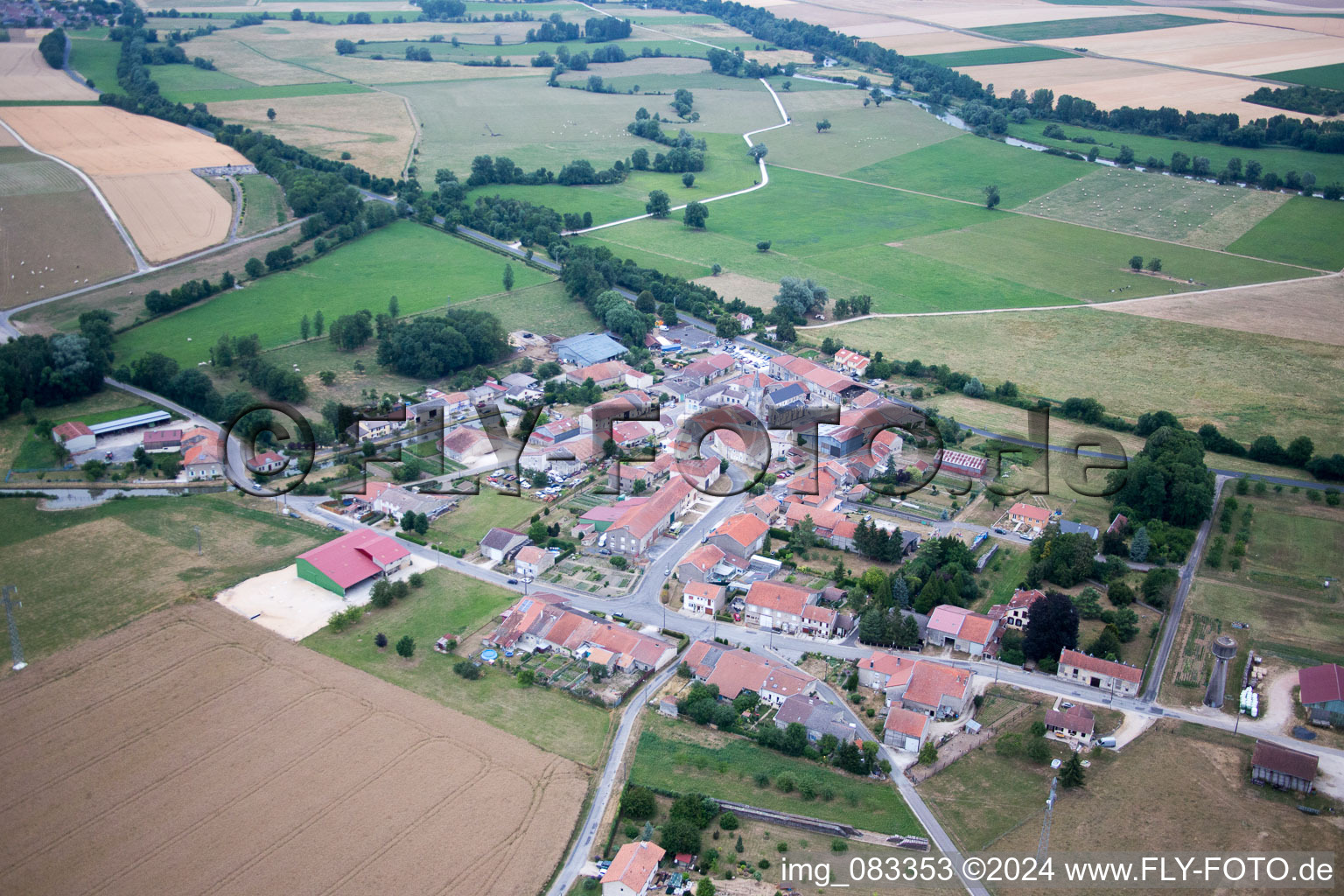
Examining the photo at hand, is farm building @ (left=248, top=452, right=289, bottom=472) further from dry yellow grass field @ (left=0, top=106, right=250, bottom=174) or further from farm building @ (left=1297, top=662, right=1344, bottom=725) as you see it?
dry yellow grass field @ (left=0, top=106, right=250, bottom=174)

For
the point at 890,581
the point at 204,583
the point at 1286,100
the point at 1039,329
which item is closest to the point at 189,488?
the point at 204,583

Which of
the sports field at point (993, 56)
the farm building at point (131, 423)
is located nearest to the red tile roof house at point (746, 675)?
the farm building at point (131, 423)

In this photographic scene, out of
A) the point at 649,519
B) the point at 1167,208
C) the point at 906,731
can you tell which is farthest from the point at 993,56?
the point at 906,731

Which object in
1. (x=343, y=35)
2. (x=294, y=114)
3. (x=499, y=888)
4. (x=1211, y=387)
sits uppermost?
(x=343, y=35)

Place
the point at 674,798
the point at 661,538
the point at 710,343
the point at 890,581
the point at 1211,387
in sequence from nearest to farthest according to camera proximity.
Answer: the point at 674,798 < the point at 890,581 < the point at 661,538 < the point at 1211,387 < the point at 710,343

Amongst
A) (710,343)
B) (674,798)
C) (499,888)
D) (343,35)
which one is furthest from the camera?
A: (343,35)

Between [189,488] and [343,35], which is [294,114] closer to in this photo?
[343,35]

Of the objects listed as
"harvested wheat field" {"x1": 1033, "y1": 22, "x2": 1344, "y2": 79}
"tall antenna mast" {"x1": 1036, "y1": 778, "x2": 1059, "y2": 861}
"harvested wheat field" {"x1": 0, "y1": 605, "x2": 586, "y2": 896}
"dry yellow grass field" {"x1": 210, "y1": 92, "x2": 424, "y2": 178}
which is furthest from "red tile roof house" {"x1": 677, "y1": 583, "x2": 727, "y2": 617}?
"harvested wheat field" {"x1": 1033, "y1": 22, "x2": 1344, "y2": 79}
